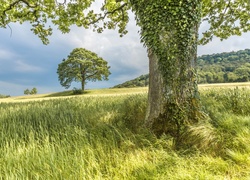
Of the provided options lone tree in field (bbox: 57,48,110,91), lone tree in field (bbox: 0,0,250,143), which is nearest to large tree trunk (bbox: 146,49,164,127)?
lone tree in field (bbox: 0,0,250,143)

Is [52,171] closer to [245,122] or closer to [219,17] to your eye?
[245,122]

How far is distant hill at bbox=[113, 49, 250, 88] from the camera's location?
2218 inches

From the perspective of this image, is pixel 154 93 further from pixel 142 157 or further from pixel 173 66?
pixel 142 157

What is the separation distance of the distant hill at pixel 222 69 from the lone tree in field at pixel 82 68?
13568 millimetres

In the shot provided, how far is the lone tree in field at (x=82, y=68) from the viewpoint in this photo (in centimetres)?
4219

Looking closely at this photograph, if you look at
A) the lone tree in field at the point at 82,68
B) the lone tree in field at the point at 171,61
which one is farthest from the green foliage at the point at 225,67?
the lone tree in field at the point at 171,61

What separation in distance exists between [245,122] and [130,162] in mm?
3100

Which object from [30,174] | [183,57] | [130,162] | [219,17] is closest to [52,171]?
[30,174]

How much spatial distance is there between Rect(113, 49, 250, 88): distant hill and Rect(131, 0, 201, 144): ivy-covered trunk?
138 ft

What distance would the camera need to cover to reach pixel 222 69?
70.3 metres

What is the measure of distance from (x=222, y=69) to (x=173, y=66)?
76616 mm

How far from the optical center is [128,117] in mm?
5906

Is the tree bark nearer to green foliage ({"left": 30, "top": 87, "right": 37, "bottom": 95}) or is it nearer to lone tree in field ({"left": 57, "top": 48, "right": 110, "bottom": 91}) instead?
lone tree in field ({"left": 57, "top": 48, "right": 110, "bottom": 91})

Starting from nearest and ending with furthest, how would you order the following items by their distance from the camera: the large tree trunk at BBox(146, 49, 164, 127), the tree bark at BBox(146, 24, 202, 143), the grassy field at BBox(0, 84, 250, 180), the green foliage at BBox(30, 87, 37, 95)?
1. the grassy field at BBox(0, 84, 250, 180)
2. the tree bark at BBox(146, 24, 202, 143)
3. the large tree trunk at BBox(146, 49, 164, 127)
4. the green foliage at BBox(30, 87, 37, 95)
